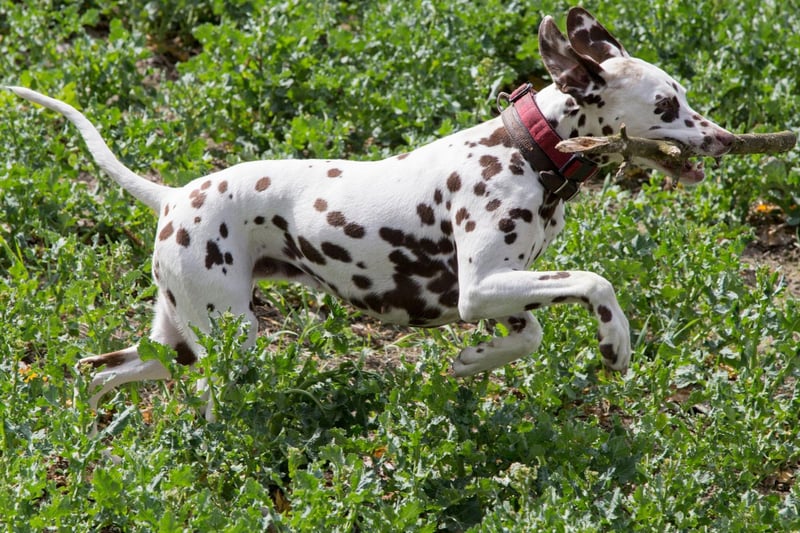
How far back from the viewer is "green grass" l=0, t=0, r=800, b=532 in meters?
4.75

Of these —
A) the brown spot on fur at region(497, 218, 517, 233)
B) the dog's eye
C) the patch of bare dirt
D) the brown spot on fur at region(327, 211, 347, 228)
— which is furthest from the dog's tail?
the patch of bare dirt

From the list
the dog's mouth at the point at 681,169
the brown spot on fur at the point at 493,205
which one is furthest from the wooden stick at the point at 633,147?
the brown spot on fur at the point at 493,205

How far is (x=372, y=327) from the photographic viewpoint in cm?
701

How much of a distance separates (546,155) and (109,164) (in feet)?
7.12

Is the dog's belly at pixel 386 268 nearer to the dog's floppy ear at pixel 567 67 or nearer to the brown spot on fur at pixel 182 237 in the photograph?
the brown spot on fur at pixel 182 237

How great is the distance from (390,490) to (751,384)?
1795 millimetres

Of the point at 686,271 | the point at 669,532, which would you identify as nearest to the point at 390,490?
the point at 669,532

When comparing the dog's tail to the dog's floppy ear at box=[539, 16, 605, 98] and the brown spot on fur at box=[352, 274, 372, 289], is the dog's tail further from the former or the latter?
the dog's floppy ear at box=[539, 16, 605, 98]

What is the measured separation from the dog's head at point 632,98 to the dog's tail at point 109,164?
1970 mm

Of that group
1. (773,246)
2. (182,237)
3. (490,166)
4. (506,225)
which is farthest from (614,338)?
(773,246)

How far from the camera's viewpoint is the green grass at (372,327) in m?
4.75

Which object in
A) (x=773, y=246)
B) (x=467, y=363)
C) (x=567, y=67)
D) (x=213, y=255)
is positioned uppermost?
(x=567, y=67)

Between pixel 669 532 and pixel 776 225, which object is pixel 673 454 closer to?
pixel 669 532

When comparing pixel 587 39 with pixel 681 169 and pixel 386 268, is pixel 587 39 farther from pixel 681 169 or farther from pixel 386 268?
pixel 386 268
